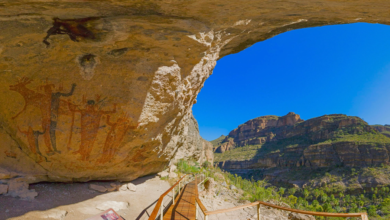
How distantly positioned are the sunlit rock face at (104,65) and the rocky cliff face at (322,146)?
172ft

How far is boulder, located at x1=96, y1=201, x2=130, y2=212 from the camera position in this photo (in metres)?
5.43

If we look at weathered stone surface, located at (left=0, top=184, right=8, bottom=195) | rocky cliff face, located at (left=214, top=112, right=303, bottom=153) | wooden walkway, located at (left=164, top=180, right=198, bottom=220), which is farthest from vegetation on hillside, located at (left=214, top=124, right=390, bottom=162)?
weathered stone surface, located at (left=0, top=184, right=8, bottom=195)

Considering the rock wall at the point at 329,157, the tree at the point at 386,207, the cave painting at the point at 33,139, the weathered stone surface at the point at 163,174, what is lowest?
the tree at the point at 386,207

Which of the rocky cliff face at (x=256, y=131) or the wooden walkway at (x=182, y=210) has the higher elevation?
the rocky cliff face at (x=256, y=131)

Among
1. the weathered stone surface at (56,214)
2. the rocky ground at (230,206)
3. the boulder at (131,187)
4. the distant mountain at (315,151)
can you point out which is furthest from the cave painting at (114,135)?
the distant mountain at (315,151)

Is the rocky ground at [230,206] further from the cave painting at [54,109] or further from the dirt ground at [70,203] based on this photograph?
the cave painting at [54,109]

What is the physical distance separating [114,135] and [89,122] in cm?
70

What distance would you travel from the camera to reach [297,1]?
3.88 metres

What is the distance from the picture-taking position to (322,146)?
52.5 metres

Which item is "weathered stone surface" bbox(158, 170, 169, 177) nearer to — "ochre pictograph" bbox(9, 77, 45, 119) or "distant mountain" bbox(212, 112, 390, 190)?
"ochre pictograph" bbox(9, 77, 45, 119)

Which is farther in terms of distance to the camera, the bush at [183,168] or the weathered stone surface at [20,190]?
the bush at [183,168]

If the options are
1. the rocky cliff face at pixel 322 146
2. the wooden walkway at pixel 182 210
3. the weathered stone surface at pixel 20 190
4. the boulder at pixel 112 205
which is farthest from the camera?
Result: the rocky cliff face at pixel 322 146

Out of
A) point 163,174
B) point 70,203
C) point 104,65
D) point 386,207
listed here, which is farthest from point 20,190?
point 386,207

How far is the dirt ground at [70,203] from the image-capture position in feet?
14.2
